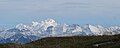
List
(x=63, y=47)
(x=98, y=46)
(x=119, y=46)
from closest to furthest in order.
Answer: (x=119, y=46), (x=98, y=46), (x=63, y=47)

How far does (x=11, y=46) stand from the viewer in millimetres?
37156

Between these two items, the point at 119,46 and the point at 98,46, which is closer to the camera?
the point at 119,46

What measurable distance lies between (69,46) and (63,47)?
96cm

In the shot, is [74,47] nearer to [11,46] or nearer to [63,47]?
[63,47]

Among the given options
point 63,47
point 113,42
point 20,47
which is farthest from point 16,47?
point 113,42

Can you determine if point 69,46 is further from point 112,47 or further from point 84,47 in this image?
point 112,47

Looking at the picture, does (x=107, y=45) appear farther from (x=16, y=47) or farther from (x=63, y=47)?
(x=16, y=47)

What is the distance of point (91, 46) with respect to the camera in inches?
1446

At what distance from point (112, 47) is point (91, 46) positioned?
10.7ft

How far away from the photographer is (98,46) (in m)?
35.9

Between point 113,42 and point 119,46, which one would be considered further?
point 113,42

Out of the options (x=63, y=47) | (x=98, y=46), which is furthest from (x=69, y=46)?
(x=98, y=46)

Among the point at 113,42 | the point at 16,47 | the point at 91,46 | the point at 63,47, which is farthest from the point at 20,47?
the point at 113,42

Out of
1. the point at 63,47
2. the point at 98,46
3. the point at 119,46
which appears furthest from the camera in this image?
the point at 63,47
